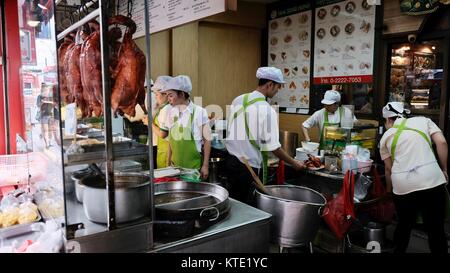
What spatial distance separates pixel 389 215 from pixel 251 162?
64.6 inches

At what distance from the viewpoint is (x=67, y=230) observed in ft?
4.21

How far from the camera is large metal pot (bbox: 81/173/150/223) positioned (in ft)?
4.47

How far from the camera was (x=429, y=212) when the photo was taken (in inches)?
136

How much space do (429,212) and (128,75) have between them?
323cm

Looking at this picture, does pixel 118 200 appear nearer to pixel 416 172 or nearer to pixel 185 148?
pixel 185 148

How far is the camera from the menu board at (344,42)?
5277 mm

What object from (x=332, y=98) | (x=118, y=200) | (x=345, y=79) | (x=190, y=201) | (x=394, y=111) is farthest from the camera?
(x=345, y=79)

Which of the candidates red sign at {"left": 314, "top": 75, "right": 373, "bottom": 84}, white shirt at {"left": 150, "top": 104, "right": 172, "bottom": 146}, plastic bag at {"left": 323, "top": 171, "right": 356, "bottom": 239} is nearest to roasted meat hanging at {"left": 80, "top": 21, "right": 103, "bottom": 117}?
plastic bag at {"left": 323, "top": 171, "right": 356, "bottom": 239}

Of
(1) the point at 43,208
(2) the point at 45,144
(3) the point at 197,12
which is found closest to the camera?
(2) the point at 45,144

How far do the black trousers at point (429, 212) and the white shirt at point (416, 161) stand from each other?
96 millimetres

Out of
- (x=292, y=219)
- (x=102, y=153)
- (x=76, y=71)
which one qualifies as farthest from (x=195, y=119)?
(x=102, y=153)

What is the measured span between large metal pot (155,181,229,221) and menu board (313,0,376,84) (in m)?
4.18
